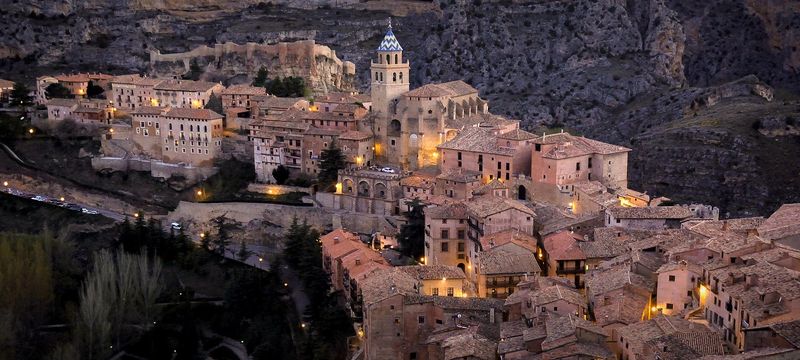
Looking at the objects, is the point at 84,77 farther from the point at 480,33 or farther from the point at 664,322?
the point at 664,322

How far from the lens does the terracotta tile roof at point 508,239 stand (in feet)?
104

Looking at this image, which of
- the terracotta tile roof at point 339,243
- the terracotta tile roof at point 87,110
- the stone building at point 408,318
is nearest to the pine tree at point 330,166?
the terracotta tile roof at point 339,243

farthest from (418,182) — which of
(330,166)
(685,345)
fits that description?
(685,345)

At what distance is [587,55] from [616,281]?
131 feet

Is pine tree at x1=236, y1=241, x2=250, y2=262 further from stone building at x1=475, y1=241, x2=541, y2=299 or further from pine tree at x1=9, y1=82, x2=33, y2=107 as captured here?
pine tree at x1=9, y1=82, x2=33, y2=107

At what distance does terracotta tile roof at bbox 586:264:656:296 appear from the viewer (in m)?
26.9

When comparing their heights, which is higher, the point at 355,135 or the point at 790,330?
the point at 355,135

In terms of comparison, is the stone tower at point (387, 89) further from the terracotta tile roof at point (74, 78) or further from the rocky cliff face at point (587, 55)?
the terracotta tile roof at point (74, 78)

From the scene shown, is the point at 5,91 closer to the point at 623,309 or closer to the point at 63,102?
the point at 63,102

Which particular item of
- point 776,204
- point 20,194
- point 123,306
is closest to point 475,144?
point 123,306

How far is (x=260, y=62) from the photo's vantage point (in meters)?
62.0

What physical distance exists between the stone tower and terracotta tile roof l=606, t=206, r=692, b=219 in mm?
12272

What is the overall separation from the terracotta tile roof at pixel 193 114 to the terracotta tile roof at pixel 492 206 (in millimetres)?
16309

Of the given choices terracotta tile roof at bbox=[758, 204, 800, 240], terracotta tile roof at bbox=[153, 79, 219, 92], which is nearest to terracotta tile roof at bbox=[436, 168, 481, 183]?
terracotta tile roof at bbox=[758, 204, 800, 240]
